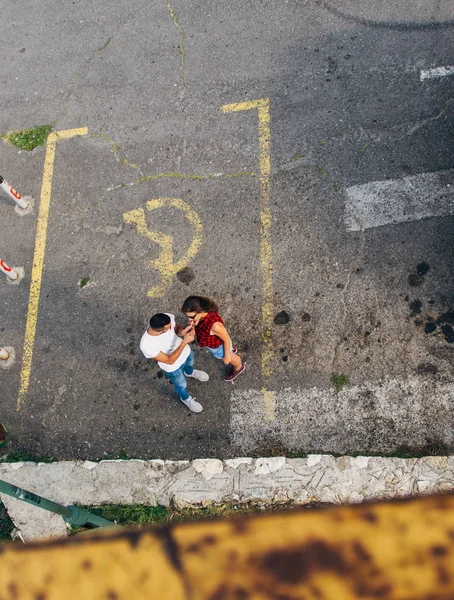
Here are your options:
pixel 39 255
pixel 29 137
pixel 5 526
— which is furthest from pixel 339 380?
pixel 29 137

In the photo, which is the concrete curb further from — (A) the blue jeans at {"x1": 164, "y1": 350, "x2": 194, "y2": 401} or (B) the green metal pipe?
(A) the blue jeans at {"x1": 164, "y1": 350, "x2": 194, "y2": 401}

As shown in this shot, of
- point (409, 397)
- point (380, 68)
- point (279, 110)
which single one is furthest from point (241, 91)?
point (409, 397)

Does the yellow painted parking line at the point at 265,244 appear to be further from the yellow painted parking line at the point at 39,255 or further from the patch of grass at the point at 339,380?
the yellow painted parking line at the point at 39,255

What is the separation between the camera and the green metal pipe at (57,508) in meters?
2.92

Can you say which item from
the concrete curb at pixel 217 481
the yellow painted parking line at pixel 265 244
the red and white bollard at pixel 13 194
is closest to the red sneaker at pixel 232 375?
the yellow painted parking line at pixel 265 244

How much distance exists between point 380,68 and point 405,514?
22.3 feet

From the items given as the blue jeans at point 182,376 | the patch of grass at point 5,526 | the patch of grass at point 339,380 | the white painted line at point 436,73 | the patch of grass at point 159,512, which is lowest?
the patch of grass at point 159,512

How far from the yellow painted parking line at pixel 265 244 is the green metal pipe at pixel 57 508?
6.11 feet

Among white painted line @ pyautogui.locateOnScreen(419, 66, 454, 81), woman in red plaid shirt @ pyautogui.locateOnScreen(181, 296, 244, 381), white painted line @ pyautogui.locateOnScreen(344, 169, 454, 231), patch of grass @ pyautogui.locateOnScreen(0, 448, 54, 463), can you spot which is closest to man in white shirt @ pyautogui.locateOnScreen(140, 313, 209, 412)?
woman in red plaid shirt @ pyautogui.locateOnScreen(181, 296, 244, 381)

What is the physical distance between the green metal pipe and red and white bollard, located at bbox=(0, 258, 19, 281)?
9.98 ft

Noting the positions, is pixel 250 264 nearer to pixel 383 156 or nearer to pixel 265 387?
pixel 265 387

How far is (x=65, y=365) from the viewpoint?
5.51 meters

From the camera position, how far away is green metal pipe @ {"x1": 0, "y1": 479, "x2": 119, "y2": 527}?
115 inches

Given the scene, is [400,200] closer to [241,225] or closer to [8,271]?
[241,225]
